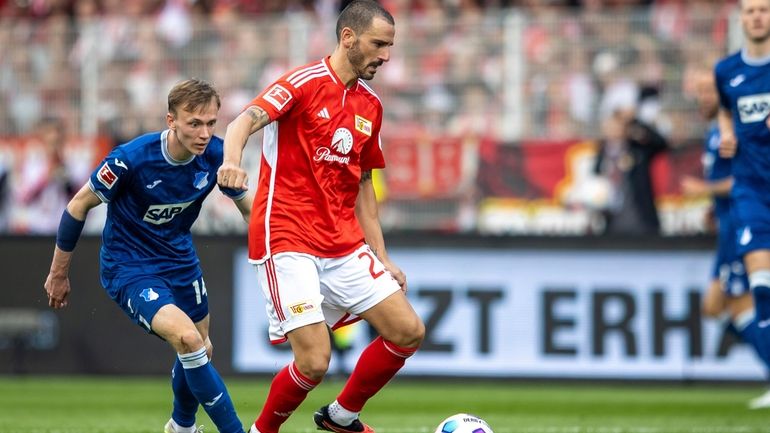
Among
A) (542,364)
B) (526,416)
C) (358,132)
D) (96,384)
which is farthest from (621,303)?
(358,132)

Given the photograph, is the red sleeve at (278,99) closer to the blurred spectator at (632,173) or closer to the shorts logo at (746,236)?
the shorts logo at (746,236)

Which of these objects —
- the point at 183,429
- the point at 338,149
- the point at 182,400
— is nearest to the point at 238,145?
the point at 338,149

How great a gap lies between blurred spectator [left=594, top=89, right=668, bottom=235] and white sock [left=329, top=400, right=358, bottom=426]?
7.25 m

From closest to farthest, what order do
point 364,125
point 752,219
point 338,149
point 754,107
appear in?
1. point 338,149
2. point 364,125
3. point 752,219
4. point 754,107

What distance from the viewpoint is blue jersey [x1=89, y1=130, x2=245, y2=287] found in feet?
26.4

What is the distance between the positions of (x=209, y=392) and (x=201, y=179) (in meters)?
1.40

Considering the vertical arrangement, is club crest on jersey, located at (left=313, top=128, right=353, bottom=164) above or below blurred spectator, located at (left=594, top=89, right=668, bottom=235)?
above

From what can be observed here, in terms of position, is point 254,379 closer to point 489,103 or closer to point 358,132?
point 489,103

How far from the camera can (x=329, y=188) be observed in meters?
7.61

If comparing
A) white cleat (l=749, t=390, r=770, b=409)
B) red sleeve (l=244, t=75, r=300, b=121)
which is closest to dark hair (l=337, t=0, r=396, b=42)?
red sleeve (l=244, t=75, r=300, b=121)

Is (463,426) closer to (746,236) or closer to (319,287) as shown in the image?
(319,287)

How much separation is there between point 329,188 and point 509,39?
815 cm

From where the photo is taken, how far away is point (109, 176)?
789 cm

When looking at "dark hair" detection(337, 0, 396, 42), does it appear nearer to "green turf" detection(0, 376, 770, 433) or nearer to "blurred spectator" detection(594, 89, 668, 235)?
"green turf" detection(0, 376, 770, 433)
